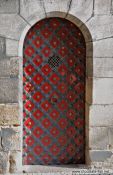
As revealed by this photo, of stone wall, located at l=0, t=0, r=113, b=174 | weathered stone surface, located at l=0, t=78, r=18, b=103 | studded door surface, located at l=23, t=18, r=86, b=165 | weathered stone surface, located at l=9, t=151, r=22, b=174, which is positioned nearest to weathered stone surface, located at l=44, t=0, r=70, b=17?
stone wall, located at l=0, t=0, r=113, b=174

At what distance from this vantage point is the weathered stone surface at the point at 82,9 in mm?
4961

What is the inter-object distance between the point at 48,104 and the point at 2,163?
3.74ft

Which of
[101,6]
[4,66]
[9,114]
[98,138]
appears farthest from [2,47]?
[98,138]

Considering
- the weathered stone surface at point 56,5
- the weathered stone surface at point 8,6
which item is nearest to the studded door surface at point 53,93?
the weathered stone surface at point 56,5

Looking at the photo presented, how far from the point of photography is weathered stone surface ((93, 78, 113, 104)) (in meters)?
5.09

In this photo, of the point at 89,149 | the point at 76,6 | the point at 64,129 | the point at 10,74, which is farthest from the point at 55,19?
the point at 89,149

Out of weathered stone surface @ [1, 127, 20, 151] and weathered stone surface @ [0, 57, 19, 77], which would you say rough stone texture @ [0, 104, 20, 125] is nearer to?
weathered stone surface @ [1, 127, 20, 151]

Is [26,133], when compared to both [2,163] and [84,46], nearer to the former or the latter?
[2,163]

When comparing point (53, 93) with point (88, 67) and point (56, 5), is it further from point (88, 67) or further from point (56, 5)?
point (56, 5)

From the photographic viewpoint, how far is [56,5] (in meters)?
4.94

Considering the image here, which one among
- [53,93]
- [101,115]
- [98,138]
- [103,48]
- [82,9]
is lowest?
[98,138]

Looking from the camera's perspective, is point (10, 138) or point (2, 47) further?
point (10, 138)

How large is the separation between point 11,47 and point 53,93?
100 centimetres

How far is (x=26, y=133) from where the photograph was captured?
5.36 meters
